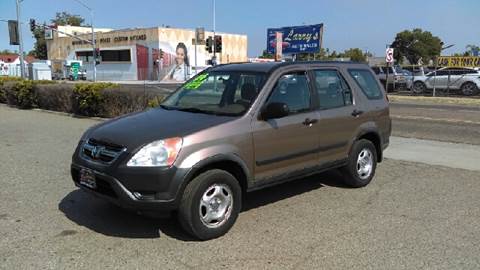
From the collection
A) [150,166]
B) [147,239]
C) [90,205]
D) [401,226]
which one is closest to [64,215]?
[90,205]

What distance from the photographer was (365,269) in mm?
4109

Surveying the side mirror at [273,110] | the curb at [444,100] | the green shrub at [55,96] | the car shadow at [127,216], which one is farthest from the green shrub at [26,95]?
the curb at [444,100]

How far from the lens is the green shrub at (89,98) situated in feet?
46.4

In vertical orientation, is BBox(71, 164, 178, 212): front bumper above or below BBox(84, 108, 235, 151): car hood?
below

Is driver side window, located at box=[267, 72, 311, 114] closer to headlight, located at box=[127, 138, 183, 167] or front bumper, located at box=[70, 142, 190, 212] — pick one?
headlight, located at box=[127, 138, 183, 167]

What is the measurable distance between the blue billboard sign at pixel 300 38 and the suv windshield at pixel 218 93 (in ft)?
145

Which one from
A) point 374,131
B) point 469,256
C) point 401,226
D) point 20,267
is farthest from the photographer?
point 374,131

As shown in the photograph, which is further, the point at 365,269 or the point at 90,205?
the point at 90,205

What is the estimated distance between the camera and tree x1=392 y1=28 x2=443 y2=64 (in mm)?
104938

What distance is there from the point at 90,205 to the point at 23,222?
79 centimetres

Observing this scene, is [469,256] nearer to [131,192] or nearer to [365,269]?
[365,269]

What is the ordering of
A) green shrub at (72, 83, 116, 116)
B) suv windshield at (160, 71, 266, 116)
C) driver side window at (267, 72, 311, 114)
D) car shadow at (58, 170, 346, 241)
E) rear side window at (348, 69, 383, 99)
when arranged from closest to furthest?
car shadow at (58, 170, 346, 241) < suv windshield at (160, 71, 266, 116) < driver side window at (267, 72, 311, 114) < rear side window at (348, 69, 383, 99) < green shrub at (72, 83, 116, 116)

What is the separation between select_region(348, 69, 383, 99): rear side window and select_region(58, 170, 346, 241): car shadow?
4.45 ft

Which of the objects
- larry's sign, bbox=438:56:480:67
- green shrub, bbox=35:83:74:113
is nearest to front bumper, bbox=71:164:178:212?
green shrub, bbox=35:83:74:113
